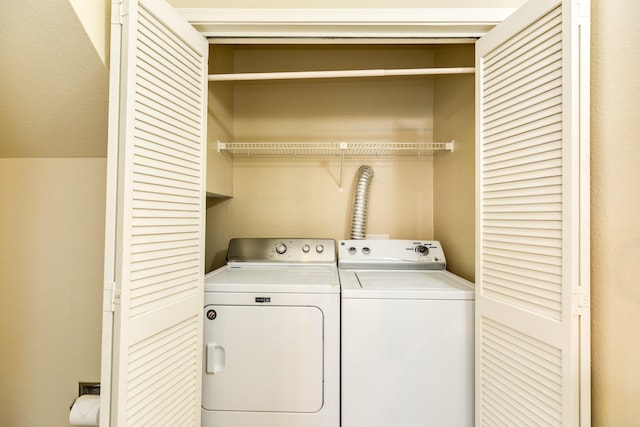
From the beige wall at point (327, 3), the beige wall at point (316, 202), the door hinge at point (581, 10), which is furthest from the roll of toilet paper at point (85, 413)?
the door hinge at point (581, 10)

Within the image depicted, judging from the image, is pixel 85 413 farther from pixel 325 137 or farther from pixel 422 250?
pixel 325 137

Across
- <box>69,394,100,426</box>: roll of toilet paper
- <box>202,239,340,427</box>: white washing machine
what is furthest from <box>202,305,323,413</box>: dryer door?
<box>69,394,100,426</box>: roll of toilet paper

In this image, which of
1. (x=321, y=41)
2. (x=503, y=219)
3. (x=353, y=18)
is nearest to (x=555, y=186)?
(x=503, y=219)

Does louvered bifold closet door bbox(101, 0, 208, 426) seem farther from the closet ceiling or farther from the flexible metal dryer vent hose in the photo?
Result: the flexible metal dryer vent hose

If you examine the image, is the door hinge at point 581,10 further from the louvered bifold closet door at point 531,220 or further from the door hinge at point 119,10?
the door hinge at point 119,10

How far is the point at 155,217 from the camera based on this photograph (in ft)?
3.66

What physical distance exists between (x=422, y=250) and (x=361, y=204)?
1.87ft

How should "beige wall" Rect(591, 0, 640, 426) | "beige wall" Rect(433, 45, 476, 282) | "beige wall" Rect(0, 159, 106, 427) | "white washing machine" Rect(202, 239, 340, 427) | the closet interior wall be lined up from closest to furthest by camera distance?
1. "beige wall" Rect(591, 0, 640, 426)
2. "white washing machine" Rect(202, 239, 340, 427)
3. "beige wall" Rect(0, 159, 106, 427)
4. "beige wall" Rect(433, 45, 476, 282)
5. the closet interior wall

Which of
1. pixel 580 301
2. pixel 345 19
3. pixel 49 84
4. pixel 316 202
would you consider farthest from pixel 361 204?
pixel 49 84

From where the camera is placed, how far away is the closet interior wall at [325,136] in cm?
248

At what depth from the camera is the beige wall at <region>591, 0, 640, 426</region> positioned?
0.94 meters

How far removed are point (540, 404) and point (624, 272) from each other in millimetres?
567

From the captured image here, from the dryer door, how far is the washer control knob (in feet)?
3.20

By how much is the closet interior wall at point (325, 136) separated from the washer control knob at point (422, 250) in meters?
0.38
